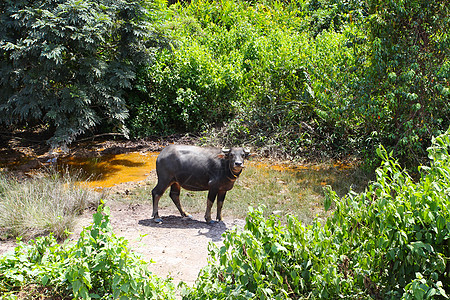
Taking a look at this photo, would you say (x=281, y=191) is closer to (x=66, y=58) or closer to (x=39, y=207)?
(x=39, y=207)

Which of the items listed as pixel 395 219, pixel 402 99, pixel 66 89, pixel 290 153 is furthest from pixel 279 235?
pixel 66 89

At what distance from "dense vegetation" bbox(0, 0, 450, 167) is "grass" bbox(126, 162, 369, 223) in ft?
A: 3.13

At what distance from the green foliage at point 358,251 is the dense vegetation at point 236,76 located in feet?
20.3

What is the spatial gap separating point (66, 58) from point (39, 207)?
A: 271 inches

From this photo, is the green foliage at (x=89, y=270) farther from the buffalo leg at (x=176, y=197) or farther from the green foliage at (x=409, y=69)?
the green foliage at (x=409, y=69)

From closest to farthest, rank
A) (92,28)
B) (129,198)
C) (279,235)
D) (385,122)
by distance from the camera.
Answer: (279,235) < (129,198) < (385,122) < (92,28)

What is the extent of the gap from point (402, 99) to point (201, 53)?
24.0 feet

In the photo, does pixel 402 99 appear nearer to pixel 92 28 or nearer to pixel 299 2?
pixel 92 28

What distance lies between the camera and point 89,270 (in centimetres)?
363

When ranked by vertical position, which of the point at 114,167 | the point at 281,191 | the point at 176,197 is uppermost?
the point at 176,197

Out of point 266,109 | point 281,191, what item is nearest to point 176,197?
point 281,191

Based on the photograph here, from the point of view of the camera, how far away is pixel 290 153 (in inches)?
493

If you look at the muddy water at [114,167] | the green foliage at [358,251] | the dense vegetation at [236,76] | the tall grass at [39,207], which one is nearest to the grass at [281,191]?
the dense vegetation at [236,76]

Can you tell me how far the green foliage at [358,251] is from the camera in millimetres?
3127
